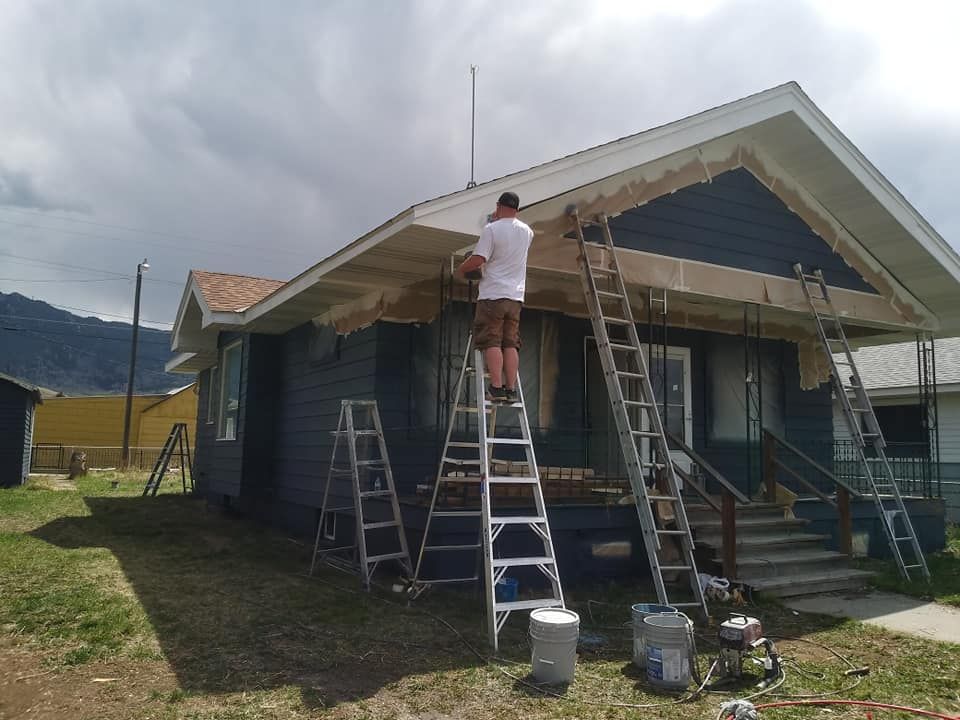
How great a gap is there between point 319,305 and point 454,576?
407 cm


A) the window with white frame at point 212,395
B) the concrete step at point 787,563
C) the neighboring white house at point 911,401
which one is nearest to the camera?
the concrete step at point 787,563

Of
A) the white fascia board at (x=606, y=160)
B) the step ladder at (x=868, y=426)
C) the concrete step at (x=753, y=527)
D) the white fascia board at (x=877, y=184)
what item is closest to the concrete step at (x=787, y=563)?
the concrete step at (x=753, y=527)

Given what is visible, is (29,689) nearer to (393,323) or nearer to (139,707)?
(139,707)

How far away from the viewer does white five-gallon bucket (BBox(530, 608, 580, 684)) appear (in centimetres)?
414

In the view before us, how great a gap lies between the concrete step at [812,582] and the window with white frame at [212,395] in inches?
407

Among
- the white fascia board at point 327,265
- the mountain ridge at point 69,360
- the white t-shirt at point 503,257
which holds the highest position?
the mountain ridge at point 69,360

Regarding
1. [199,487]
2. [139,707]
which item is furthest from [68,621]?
[199,487]

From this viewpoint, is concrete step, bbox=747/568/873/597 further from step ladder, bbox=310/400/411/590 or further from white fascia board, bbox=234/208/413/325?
white fascia board, bbox=234/208/413/325

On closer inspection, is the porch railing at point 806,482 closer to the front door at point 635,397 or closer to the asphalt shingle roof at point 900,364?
the front door at point 635,397

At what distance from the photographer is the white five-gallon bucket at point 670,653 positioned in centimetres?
418

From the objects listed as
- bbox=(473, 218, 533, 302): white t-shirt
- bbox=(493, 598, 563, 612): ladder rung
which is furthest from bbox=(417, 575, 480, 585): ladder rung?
bbox=(473, 218, 533, 302): white t-shirt

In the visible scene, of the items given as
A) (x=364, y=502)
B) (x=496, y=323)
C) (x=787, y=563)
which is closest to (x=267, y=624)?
(x=364, y=502)

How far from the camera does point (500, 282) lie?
559cm

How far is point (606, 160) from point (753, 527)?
13.2ft
